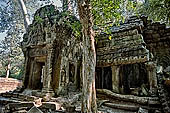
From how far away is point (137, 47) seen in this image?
8055mm

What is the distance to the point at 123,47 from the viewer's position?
866 cm

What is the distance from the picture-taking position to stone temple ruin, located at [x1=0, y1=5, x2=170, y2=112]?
776 centimetres

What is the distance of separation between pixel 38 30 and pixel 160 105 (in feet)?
26.0

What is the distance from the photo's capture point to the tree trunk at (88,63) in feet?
14.6

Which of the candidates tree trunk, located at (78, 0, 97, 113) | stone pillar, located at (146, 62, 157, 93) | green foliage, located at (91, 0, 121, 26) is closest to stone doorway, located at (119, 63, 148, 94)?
stone pillar, located at (146, 62, 157, 93)

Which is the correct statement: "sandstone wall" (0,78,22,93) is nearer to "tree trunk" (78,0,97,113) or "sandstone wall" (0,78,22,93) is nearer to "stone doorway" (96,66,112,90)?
"stone doorway" (96,66,112,90)

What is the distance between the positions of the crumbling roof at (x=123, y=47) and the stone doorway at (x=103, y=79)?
5.91 feet

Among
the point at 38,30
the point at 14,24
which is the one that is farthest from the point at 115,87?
the point at 14,24

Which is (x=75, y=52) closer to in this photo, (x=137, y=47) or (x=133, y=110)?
(x=137, y=47)

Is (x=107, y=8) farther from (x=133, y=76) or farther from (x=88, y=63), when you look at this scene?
(x=133, y=76)

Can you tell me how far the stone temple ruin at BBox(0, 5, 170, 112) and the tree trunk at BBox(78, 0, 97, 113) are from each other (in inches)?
126

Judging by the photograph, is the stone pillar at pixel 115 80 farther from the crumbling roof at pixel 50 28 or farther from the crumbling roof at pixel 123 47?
the crumbling roof at pixel 50 28

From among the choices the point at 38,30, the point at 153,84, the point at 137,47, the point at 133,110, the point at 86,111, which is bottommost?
the point at 133,110

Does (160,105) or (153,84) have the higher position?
(153,84)
